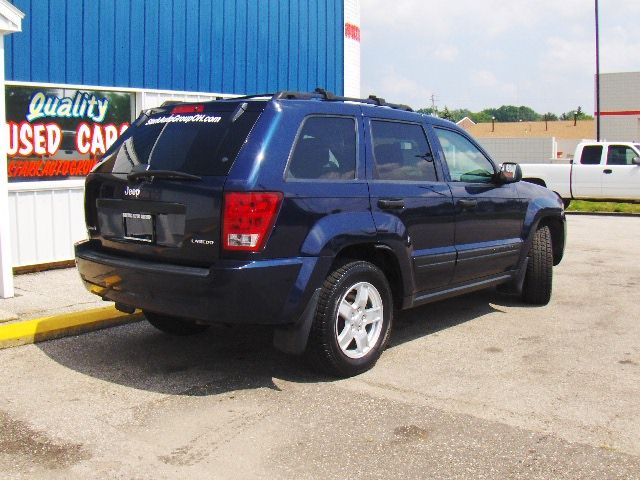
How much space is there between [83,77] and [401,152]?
Result: 481cm

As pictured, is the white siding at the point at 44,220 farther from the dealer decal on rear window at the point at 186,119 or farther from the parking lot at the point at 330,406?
the dealer decal on rear window at the point at 186,119

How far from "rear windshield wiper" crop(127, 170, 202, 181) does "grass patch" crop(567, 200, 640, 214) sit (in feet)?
55.8

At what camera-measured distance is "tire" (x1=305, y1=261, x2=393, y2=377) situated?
15.3 ft

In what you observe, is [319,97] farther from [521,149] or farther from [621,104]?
[521,149]

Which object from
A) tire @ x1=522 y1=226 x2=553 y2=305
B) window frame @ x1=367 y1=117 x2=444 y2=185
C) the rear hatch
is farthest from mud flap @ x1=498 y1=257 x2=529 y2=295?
the rear hatch

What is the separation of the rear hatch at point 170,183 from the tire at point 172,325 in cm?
90

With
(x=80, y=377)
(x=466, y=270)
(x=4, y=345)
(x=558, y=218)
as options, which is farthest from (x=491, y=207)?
(x=4, y=345)

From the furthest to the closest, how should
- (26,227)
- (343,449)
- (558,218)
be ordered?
1. (26,227)
2. (558,218)
3. (343,449)

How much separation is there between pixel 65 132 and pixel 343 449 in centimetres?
621

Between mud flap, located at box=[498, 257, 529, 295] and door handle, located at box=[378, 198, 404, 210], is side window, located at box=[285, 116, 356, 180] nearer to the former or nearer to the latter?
door handle, located at box=[378, 198, 404, 210]

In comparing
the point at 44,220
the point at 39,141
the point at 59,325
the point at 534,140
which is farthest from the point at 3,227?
the point at 534,140

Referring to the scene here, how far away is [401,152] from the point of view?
5.51 meters

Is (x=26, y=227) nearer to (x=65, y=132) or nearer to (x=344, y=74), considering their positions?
(x=65, y=132)

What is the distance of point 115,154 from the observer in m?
5.22
